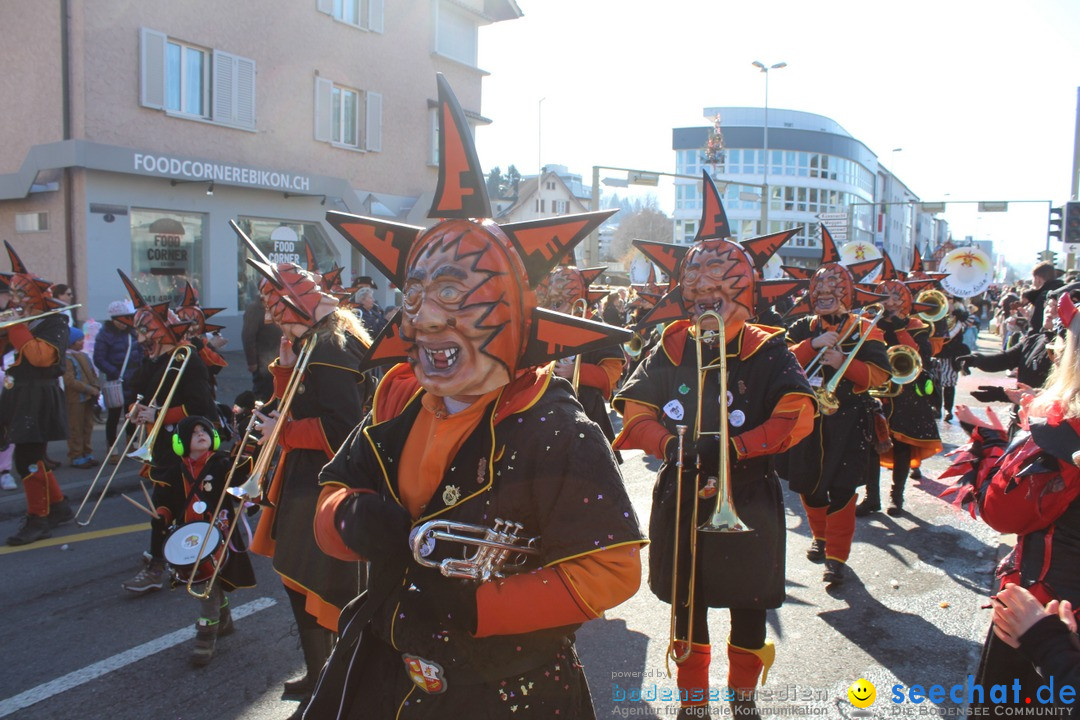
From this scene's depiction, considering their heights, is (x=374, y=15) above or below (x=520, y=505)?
above

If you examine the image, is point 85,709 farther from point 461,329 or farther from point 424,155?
point 424,155

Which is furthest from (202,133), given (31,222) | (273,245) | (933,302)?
(933,302)

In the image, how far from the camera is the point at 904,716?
3863 mm

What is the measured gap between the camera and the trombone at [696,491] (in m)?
3.26

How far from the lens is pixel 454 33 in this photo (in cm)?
2230

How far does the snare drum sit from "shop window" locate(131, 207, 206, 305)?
1157cm

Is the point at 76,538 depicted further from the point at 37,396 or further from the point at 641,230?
the point at 641,230

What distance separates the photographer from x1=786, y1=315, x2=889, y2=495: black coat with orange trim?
Result: 5406 millimetres

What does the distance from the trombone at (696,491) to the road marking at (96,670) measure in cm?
293

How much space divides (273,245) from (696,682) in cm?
1565

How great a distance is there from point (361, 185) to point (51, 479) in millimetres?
14013

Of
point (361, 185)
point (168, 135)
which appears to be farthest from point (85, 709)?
point (361, 185)

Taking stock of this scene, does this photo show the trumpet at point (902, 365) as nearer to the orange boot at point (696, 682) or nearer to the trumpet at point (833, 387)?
the trumpet at point (833, 387)

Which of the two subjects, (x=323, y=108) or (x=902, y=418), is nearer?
(x=902, y=418)
